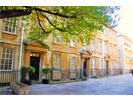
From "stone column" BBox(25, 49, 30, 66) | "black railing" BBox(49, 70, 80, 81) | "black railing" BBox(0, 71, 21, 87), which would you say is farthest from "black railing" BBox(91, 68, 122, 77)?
"black railing" BBox(0, 71, 21, 87)

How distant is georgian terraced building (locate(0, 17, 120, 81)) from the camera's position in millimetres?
9750

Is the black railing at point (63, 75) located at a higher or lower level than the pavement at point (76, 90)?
higher

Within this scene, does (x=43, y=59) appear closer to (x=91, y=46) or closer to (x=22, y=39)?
(x=22, y=39)

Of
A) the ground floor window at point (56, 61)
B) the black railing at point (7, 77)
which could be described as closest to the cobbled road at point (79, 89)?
the black railing at point (7, 77)

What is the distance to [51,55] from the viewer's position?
12.9 m

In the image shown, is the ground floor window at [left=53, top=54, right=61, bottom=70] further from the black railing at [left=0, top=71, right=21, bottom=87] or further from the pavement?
the black railing at [left=0, top=71, right=21, bottom=87]

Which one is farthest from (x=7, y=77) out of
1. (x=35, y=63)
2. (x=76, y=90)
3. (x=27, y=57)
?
(x=76, y=90)

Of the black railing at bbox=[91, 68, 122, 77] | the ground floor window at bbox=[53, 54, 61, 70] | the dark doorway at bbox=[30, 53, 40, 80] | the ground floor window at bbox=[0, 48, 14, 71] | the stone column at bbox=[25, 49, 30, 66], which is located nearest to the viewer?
the ground floor window at bbox=[0, 48, 14, 71]

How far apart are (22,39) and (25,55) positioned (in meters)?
1.54

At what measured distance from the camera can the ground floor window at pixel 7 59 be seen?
9.37m

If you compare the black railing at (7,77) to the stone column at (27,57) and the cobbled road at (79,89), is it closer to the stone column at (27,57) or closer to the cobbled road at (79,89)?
the stone column at (27,57)

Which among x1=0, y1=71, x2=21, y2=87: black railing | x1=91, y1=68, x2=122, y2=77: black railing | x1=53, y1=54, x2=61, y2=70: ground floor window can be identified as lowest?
x1=91, y1=68, x2=122, y2=77: black railing

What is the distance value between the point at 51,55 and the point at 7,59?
468cm

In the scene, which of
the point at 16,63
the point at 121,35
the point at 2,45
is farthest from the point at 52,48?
the point at 121,35
